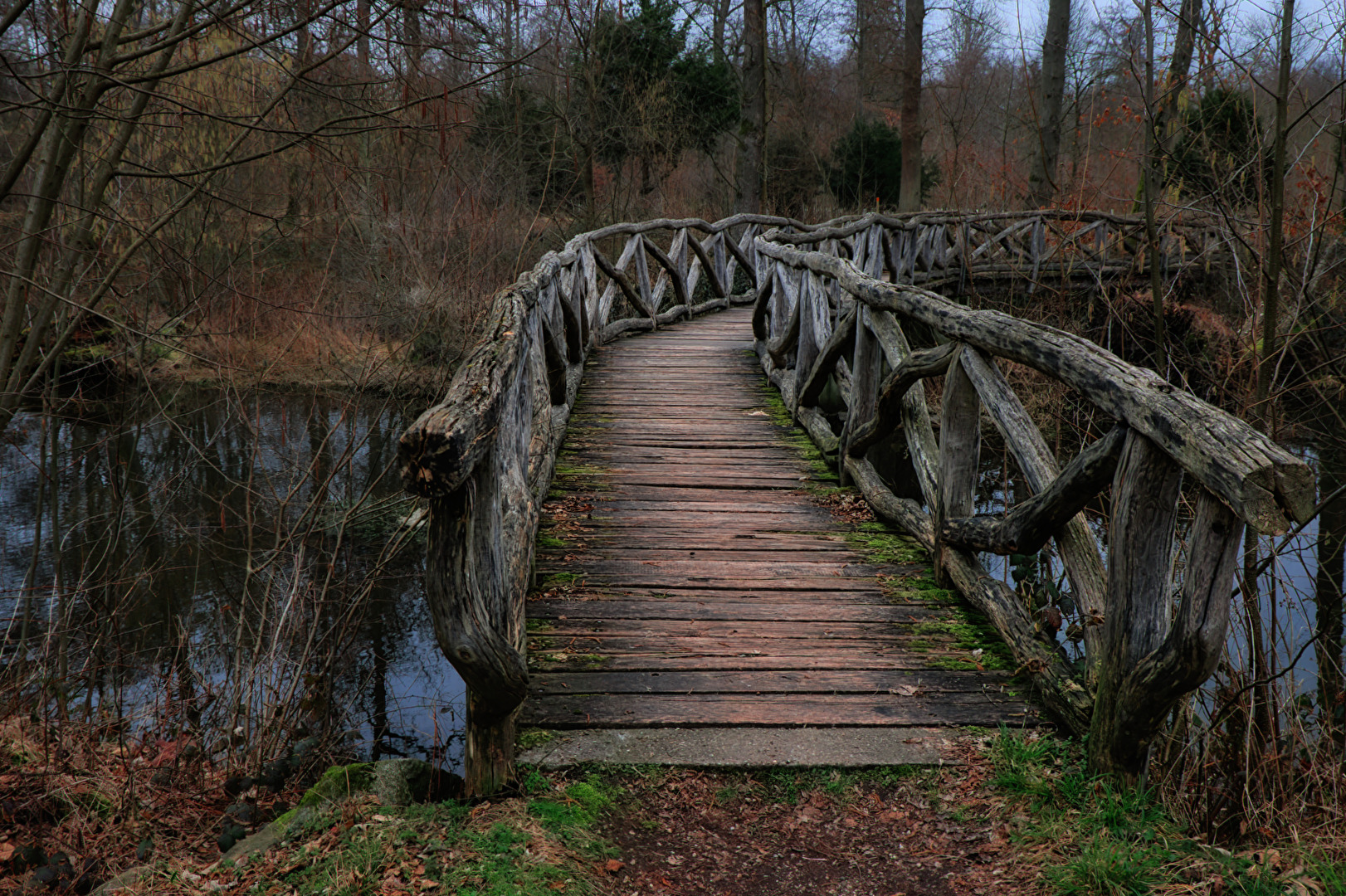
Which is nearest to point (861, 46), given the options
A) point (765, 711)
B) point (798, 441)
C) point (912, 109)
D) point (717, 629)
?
point (912, 109)

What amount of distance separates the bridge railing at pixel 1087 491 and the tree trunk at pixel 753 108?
40.1ft

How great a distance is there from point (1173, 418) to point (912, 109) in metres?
16.6

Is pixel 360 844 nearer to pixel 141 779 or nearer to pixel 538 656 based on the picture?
pixel 538 656

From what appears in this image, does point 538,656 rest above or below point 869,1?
below

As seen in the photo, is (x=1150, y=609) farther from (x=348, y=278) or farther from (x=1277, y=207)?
(x=348, y=278)

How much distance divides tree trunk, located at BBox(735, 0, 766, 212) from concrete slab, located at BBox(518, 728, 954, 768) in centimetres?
1486

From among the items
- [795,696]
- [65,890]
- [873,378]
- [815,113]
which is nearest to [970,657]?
[795,696]

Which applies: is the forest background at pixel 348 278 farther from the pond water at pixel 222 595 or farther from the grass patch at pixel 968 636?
the grass patch at pixel 968 636

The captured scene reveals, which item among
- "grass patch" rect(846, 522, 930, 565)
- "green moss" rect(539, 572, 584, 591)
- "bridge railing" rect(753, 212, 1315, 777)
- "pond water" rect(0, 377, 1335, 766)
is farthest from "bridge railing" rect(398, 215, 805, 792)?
"bridge railing" rect(753, 212, 1315, 777)

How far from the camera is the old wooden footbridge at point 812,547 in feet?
8.16

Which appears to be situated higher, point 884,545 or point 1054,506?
point 1054,506

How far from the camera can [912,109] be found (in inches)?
690

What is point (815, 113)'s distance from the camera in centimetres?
2456

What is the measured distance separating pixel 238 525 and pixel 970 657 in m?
6.85
